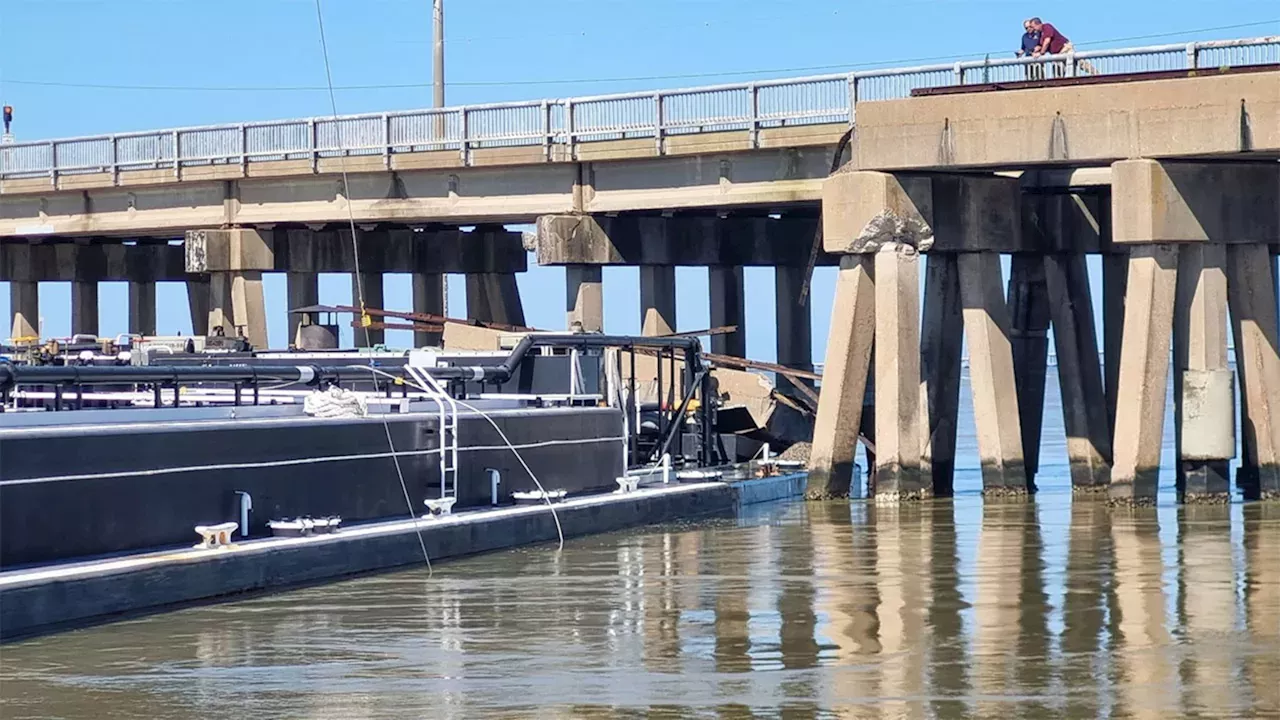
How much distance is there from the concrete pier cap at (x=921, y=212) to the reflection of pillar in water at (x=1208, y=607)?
5.36m

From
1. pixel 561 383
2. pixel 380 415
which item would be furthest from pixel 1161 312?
pixel 380 415

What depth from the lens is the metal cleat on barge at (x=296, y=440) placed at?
17.3 meters

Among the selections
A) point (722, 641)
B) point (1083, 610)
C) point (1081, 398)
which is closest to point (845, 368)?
point (1081, 398)

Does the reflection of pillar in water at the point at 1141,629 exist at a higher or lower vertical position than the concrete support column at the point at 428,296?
lower

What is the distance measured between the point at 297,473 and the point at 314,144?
84.0 feet

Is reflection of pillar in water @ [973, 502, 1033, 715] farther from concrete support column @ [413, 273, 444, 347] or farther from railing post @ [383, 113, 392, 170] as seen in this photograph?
concrete support column @ [413, 273, 444, 347]

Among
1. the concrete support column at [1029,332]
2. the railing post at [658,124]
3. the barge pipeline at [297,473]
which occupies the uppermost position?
the railing post at [658,124]

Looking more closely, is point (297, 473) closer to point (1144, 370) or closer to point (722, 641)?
point (722, 641)

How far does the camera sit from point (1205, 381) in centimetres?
2806

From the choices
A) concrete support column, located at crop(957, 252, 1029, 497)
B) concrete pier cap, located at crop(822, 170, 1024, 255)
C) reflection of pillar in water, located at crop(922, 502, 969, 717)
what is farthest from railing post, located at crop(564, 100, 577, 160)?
reflection of pillar in water, located at crop(922, 502, 969, 717)

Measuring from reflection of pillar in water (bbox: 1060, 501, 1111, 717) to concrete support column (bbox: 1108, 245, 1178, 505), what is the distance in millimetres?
608

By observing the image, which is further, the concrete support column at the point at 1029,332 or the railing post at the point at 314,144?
the railing post at the point at 314,144

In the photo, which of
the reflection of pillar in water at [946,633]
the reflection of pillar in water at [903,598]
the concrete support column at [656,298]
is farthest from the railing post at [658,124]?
the reflection of pillar in water at [946,633]

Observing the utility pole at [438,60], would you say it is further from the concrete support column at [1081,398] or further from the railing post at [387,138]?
the concrete support column at [1081,398]
